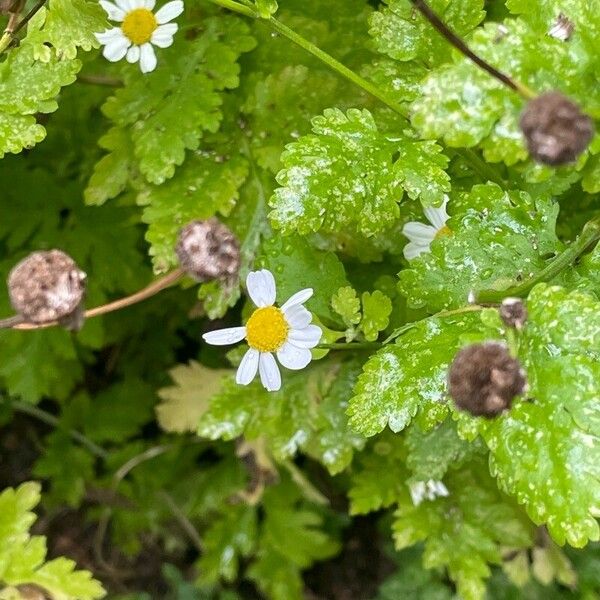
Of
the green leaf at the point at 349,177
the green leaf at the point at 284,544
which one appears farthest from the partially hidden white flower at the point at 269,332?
the green leaf at the point at 284,544

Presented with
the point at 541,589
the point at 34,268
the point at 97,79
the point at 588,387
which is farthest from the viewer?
the point at 541,589

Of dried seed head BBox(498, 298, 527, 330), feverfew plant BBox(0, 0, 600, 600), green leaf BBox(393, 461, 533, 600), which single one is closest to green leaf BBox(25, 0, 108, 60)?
feverfew plant BBox(0, 0, 600, 600)

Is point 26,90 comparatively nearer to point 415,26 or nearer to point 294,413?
point 415,26

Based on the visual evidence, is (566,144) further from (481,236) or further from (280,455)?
(280,455)

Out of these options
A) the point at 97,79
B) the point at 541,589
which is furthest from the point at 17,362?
the point at 541,589

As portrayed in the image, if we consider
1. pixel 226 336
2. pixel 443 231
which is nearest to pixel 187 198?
pixel 226 336

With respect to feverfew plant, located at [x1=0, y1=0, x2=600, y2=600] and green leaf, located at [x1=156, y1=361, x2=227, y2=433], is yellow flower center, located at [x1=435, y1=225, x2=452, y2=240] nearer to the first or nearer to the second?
feverfew plant, located at [x1=0, y1=0, x2=600, y2=600]

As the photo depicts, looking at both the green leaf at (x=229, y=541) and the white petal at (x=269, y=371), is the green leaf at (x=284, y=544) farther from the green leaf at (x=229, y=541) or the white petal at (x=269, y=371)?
the white petal at (x=269, y=371)
